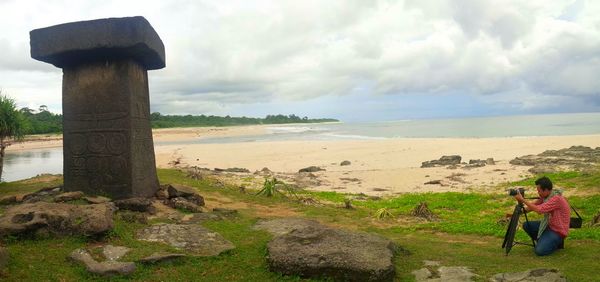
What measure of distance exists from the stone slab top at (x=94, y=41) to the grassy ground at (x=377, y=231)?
368 centimetres

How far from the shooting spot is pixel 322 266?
5.98 metres

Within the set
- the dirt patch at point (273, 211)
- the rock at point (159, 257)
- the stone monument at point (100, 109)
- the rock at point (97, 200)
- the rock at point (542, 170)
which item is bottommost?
the dirt patch at point (273, 211)

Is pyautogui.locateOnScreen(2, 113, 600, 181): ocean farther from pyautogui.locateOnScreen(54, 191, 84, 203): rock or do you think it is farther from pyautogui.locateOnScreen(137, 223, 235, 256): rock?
pyautogui.locateOnScreen(137, 223, 235, 256): rock

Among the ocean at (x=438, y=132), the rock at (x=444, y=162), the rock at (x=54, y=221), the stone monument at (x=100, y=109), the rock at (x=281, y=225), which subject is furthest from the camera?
the ocean at (x=438, y=132)

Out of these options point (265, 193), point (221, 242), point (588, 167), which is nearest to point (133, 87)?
point (221, 242)

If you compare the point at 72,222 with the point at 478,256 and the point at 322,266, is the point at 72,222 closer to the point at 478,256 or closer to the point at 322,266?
the point at 322,266

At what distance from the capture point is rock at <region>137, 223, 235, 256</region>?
23.7 ft

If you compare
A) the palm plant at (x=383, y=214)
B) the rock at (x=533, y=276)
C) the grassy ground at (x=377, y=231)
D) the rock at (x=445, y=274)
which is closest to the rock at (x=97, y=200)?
the grassy ground at (x=377, y=231)

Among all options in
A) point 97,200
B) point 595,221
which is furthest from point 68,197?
point 595,221

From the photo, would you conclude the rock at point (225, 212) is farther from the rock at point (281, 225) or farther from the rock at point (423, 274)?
the rock at point (423, 274)

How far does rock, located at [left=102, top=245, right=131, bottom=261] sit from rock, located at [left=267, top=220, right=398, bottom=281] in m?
2.10

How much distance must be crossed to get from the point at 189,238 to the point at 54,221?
2.05 meters

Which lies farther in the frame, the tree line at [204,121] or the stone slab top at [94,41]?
the tree line at [204,121]

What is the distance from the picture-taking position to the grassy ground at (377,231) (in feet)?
20.0
